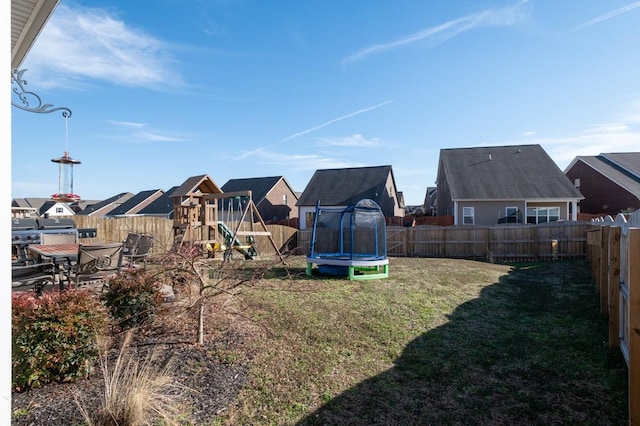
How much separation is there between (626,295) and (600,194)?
32.6 meters

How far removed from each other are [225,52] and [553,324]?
41.2 ft

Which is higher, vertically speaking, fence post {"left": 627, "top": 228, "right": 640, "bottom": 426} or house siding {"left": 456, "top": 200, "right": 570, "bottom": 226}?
house siding {"left": 456, "top": 200, "right": 570, "bottom": 226}

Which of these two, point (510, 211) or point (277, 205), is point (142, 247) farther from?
point (277, 205)

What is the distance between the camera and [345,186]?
36.5m

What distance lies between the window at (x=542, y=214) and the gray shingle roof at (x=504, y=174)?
104 centimetres

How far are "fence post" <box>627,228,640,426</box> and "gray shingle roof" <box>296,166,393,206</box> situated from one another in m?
30.4

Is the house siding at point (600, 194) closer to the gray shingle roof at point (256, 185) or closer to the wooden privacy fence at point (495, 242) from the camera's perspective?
the wooden privacy fence at point (495, 242)

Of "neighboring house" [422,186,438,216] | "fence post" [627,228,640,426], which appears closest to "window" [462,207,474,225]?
"neighboring house" [422,186,438,216]

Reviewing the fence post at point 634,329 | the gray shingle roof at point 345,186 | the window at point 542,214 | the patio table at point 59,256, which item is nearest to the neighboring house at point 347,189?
the gray shingle roof at point 345,186

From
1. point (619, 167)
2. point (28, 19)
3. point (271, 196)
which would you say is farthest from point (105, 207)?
point (619, 167)

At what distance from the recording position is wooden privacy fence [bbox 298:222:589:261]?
17953 millimetres

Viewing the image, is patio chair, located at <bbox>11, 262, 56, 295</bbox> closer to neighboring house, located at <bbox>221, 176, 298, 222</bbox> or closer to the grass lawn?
the grass lawn

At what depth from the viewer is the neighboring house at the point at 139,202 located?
157 feet
